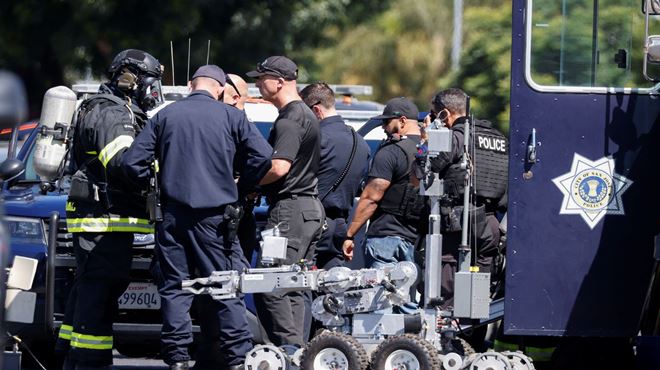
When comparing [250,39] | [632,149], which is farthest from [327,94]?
[250,39]

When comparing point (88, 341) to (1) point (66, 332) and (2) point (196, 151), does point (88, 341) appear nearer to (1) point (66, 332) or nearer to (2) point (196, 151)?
(1) point (66, 332)

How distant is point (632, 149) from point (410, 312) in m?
1.60

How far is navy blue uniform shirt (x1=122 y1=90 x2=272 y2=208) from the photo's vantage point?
25.1 ft

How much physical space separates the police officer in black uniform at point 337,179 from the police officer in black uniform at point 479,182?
61cm

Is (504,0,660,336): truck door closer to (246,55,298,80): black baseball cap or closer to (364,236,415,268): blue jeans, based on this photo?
(364,236,415,268): blue jeans

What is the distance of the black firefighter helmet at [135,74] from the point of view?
808 centimetres

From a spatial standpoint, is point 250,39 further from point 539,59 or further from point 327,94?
Answer: point 539,59

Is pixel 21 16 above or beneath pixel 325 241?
above

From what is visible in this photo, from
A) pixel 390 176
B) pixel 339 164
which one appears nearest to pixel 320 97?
pixel 339 164

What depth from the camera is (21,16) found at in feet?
73.4

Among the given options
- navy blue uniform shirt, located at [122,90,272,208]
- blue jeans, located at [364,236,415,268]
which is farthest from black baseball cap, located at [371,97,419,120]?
navy blue uniform shirt, located at [122,90,272,208]

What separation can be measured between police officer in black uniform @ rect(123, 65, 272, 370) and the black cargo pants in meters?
0.35

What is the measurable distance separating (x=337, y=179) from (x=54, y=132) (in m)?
1.94

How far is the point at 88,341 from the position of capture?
7.81 meters
